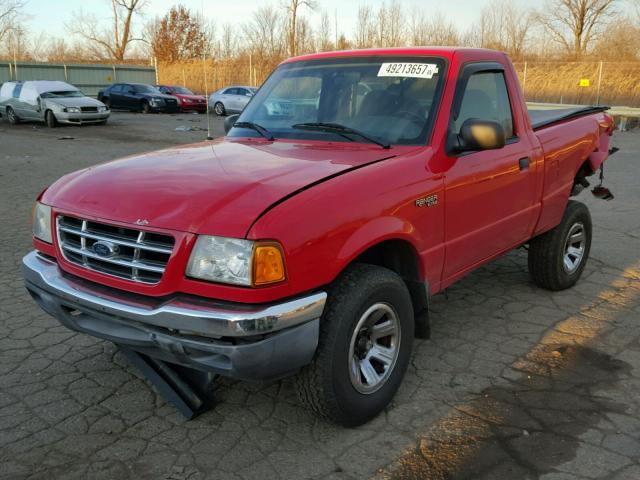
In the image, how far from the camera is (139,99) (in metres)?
28.1

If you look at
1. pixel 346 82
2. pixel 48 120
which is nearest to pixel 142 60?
pixel 48 120

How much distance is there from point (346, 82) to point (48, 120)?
64.2ft

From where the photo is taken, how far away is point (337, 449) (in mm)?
2938

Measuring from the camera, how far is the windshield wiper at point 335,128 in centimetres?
354

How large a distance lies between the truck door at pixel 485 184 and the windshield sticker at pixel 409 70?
0.64 ft

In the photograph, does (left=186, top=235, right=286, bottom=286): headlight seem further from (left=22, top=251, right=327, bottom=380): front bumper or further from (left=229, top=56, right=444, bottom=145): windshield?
(left=229, top=56, right=444, bottom=145): windshield

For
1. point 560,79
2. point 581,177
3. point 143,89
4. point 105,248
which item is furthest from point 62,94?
point 560,79

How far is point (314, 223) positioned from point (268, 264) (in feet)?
0.96

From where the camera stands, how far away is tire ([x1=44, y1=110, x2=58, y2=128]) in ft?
67.0

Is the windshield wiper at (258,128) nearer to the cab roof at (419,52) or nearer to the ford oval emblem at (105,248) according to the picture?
the cab roof at (419,52)

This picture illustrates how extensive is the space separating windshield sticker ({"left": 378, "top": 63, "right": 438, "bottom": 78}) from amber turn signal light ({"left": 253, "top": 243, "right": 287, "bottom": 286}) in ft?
5.87

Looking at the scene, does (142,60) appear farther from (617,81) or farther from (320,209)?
(320,209)

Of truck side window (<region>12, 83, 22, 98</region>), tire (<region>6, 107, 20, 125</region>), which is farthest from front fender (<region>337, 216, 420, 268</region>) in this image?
tire (<region>6, 107, 20, 125</region>)

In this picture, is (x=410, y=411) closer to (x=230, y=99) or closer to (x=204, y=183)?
(x=204, y=183)
